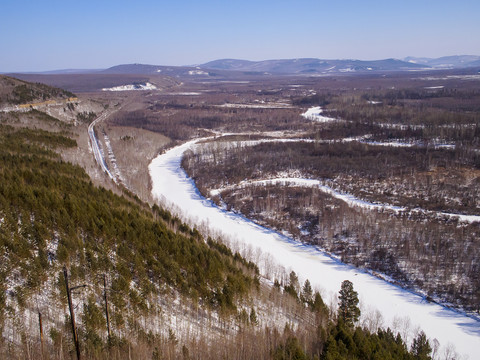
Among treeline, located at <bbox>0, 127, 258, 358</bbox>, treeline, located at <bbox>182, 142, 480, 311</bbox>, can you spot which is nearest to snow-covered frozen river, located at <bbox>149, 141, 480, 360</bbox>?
treeline, located at <bbox>182, 142, 480, 311</bbox>

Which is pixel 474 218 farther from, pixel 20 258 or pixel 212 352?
pixel 20 258

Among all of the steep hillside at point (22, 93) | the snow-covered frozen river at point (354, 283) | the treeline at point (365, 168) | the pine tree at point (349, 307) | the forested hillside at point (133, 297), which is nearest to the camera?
the forested hillside at point (133, 297)

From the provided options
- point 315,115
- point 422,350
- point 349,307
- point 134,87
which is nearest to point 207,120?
point 315,115

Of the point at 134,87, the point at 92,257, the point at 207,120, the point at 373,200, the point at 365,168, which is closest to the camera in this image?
the point at 92,257

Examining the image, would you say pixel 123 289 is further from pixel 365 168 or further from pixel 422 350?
pixel 365 168

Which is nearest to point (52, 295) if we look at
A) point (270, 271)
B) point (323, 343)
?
point (323, 343)

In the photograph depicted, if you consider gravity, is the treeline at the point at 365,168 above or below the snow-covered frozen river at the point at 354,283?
above

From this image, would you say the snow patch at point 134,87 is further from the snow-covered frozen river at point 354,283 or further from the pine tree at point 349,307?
the pine tree at point 349,307

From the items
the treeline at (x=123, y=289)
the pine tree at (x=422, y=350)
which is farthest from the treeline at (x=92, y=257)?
the pine tree at (x=422, y=350)

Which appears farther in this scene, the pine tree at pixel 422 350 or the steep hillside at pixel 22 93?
the steep hillside at pixel 22 93

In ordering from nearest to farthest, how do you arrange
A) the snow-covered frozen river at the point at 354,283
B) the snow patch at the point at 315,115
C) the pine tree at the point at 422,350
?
the pine tree at the point at 422,350 → the snow-covered frozen river at the point at 354,283 → the snow patch at the point at 315,115
